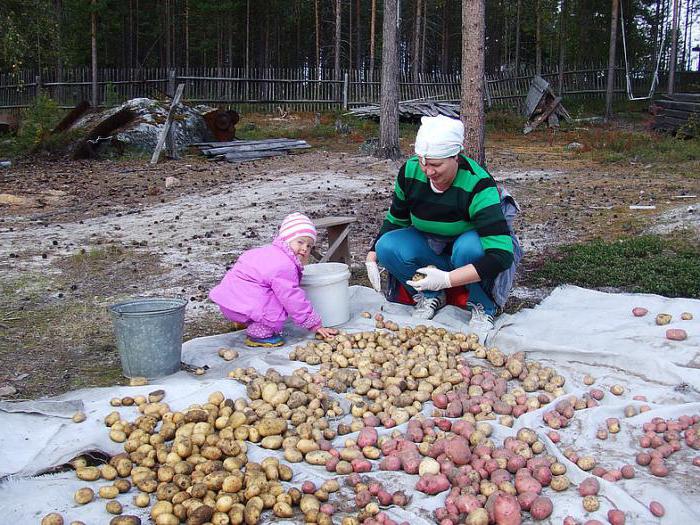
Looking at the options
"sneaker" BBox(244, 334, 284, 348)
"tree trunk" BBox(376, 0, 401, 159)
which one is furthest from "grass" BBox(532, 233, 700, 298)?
"tree trunk" BBox(376, 0, 401, 159)

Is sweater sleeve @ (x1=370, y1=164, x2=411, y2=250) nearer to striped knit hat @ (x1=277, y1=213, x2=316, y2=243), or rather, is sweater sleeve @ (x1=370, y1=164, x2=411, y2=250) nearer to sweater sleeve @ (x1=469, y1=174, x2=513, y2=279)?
sweater sleeve @ (x1=469, y1=174, x2=513, y2=279)

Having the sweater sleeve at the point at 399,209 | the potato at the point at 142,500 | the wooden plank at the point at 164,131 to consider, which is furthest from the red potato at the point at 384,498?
the wooden plank at the point at 164,131

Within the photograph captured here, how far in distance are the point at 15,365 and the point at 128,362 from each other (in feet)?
2.50

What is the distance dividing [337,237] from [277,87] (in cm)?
1626

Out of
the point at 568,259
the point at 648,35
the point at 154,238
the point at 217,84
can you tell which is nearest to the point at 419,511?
the point at 568,259

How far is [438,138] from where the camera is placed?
379cm

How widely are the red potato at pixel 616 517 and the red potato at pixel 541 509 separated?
0.18 m

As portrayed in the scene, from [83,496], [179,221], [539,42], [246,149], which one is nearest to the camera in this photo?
[83,496]

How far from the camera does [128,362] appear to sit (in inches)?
138

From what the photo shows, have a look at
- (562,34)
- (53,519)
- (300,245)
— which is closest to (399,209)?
(300,245)

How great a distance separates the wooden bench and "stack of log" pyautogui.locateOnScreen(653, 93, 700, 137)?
35.7 feet

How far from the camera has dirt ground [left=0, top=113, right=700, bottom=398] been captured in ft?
14.3

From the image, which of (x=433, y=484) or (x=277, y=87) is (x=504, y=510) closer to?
(x=433, y=484)

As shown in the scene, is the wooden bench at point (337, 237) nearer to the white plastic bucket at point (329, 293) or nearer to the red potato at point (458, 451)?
the white plastic bucket at point (329, 293)
